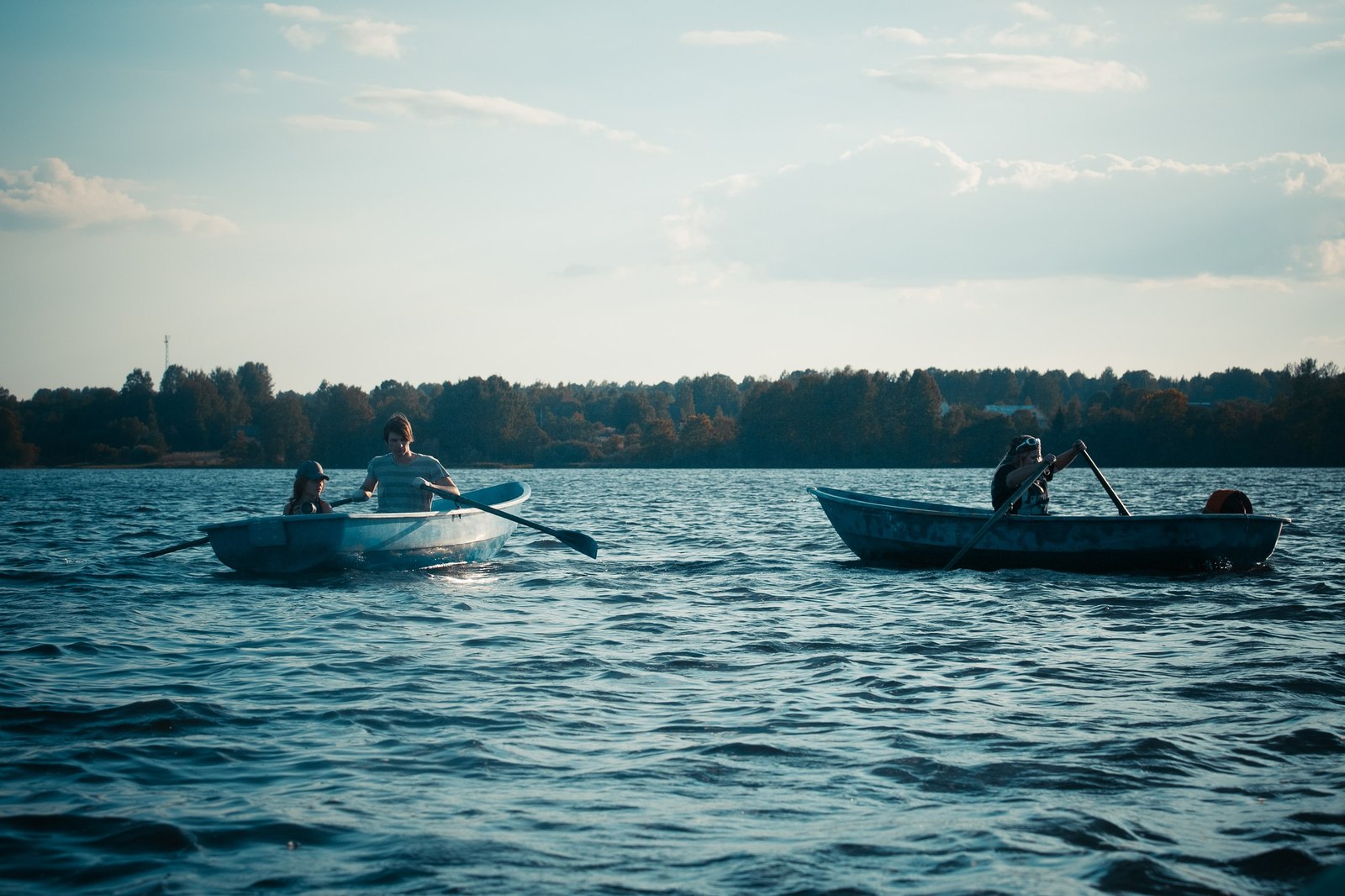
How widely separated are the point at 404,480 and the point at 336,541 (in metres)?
1.37

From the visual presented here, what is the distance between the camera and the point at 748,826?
5199 mm

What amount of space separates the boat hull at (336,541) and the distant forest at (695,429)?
10114 cm

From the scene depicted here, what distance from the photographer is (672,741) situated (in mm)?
6664

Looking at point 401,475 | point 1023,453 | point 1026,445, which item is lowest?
point 401,475

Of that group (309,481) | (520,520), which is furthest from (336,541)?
(520,520)

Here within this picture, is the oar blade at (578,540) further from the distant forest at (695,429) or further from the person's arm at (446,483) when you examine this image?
the distant forest at (695,429)

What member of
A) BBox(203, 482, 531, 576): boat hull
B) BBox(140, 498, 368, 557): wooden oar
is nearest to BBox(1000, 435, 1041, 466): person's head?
BBox(203, 482, 531, 576): boat hull

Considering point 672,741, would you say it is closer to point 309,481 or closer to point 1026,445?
point 309,481

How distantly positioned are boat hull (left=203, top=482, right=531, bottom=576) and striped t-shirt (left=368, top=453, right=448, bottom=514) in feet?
1.08

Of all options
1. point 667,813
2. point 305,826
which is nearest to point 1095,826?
point 667,813

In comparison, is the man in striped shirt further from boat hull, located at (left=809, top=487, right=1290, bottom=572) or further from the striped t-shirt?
boat hull, located at (left=809, top=487, right=1290, bottom=572)

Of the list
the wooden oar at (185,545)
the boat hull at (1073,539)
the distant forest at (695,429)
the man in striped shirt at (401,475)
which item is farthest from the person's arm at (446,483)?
the distant forest at (695,429)

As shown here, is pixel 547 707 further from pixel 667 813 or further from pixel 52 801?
pixel 52 801

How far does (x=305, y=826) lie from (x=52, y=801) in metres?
1.32
